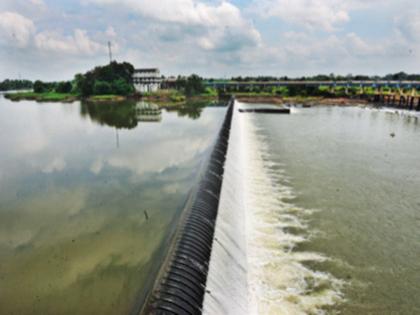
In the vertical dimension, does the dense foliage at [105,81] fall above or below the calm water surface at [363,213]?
above

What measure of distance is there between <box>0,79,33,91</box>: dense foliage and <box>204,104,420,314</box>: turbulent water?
180 metres

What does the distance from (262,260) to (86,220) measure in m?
5.54

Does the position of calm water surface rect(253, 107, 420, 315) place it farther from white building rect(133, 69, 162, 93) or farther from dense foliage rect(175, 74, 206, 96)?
white building rect(133, 69, 162, 93)

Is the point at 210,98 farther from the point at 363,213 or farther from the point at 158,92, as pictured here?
the point at 363,213

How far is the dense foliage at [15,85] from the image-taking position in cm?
15269

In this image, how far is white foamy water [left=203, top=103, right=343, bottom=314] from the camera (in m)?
5.55

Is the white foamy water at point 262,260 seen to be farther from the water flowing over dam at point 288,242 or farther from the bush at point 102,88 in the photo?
the bush at point 102,88

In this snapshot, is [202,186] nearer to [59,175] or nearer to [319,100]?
[59,175]

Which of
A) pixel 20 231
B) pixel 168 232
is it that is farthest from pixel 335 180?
pixel 20 231

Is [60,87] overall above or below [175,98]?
above

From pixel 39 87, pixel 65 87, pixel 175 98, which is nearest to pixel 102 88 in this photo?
pixel 175 98

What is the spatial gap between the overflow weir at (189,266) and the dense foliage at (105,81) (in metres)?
67.7

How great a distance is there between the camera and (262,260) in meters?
6.94

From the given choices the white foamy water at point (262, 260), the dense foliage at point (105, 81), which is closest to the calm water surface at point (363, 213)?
the white foamy water at point (262, 260)
